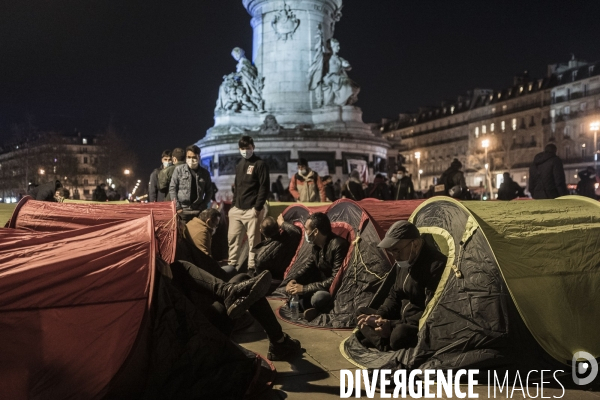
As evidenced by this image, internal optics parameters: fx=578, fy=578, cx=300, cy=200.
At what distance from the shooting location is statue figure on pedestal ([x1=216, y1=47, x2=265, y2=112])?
2741 cm

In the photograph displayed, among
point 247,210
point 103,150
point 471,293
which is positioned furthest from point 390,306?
point 103,150

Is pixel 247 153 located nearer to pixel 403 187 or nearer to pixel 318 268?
pixel 318 268

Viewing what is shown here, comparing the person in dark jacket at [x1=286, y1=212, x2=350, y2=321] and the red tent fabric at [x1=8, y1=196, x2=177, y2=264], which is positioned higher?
the red tent fabric at [x1=8, y1=196, x2=177, y2=264]

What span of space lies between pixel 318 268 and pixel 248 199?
268cm

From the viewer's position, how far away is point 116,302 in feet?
13.0

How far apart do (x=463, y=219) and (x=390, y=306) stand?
1091 mm

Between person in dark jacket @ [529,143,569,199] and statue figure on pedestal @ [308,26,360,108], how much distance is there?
1609cm

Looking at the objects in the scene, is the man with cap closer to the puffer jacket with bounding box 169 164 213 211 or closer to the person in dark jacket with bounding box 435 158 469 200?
the puffer jacket with bounding box 169 164 213 211

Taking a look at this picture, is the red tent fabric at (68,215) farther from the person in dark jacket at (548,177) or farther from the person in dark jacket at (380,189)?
the person in dark jacket at (380,189)

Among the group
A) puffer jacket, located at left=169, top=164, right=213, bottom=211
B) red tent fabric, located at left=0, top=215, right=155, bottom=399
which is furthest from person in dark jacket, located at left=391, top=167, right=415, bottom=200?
red tent fabric, located at left=0, top=215, right=155, bottom=399

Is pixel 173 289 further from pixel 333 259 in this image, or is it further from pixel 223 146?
pixel 223 146

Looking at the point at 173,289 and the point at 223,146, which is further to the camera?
the point at 223,146

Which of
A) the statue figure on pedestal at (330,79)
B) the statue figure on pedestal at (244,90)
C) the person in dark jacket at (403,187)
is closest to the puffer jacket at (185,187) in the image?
the person in dark jacket at (403,187)

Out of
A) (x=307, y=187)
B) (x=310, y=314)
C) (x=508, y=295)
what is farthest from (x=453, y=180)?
(x=508, y=295)
